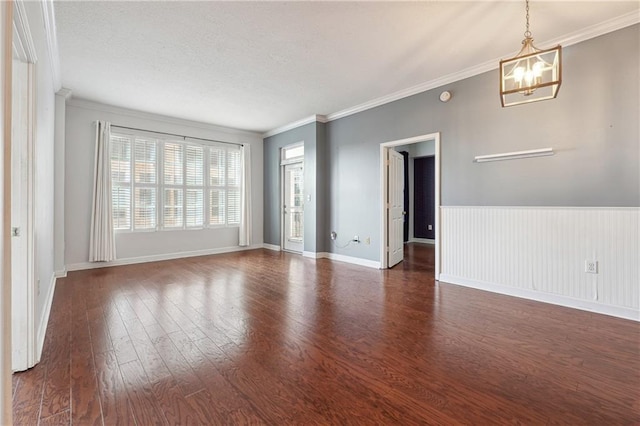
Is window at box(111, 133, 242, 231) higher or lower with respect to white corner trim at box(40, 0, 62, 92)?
lower

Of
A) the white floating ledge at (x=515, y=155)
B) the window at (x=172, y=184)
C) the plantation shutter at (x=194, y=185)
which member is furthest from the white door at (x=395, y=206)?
the plantation shutter at (x=194, y=185)

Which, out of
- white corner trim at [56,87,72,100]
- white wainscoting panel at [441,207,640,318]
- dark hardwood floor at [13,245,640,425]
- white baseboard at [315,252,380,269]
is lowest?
dark hardwood floor at [13,245,640,425]

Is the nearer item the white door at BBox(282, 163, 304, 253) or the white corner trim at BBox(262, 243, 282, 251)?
the white door at BBox(282, 163, 304, 253)

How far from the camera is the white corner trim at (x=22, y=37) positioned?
1.54 metres

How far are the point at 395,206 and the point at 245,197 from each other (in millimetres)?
3359

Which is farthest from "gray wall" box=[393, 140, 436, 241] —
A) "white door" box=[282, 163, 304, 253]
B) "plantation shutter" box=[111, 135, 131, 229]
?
"plantation shutter" box=[111, 135, 131, 229]

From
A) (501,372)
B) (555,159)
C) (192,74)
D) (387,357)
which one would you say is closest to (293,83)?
(192,74)

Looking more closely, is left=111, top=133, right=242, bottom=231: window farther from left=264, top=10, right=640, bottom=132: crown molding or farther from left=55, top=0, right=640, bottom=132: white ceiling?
left=264, top=10, right=640, bottom=132: crown molding

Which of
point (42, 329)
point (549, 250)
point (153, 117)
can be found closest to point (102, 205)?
point (153, 117)

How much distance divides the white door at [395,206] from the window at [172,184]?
Answer: 11.3 ft

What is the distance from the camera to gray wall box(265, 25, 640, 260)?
268cm

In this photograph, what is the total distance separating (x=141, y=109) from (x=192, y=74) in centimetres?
204

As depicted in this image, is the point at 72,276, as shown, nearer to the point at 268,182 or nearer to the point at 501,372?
the point at 268,182

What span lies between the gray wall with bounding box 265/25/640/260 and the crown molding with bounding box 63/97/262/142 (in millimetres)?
3323
